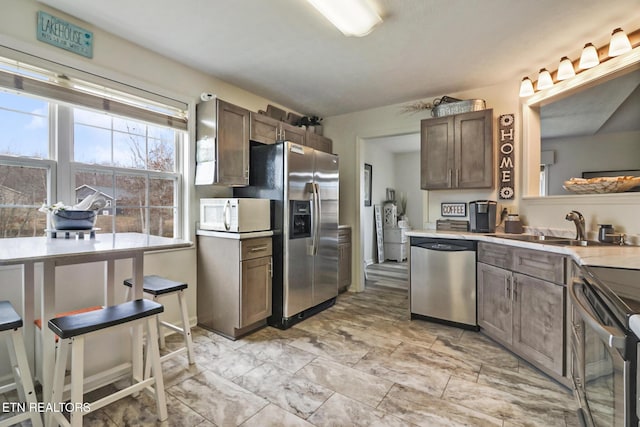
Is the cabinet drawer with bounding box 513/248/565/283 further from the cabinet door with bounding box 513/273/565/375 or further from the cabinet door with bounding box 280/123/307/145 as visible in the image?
the cabinet door with bounding box 280/123/307/145

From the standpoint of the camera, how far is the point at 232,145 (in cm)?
290

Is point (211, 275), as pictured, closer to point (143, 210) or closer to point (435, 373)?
point (143, 210)

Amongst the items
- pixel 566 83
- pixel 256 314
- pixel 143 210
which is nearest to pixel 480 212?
pixel 566 83

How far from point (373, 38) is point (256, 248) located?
81.6 inches

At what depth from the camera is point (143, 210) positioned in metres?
2.67

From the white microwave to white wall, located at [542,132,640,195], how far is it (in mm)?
5059

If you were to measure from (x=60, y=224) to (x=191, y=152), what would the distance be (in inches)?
52.6

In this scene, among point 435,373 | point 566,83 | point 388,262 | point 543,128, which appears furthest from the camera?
point 388,262

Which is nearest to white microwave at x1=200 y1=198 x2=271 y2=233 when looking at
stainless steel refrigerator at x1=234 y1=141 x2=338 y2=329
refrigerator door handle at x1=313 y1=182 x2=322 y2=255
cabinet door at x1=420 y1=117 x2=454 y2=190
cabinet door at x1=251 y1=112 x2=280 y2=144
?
stainless steel refrigerator at x1=234 y1=141 x2=338 y2=329

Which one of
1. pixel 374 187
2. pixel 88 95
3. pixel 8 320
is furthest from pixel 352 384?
pixel 374 187

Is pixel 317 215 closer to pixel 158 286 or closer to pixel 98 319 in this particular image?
pixel 158 286

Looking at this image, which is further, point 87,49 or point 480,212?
point 480,212

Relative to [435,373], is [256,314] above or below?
above

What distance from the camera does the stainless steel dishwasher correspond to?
9.32 ft
